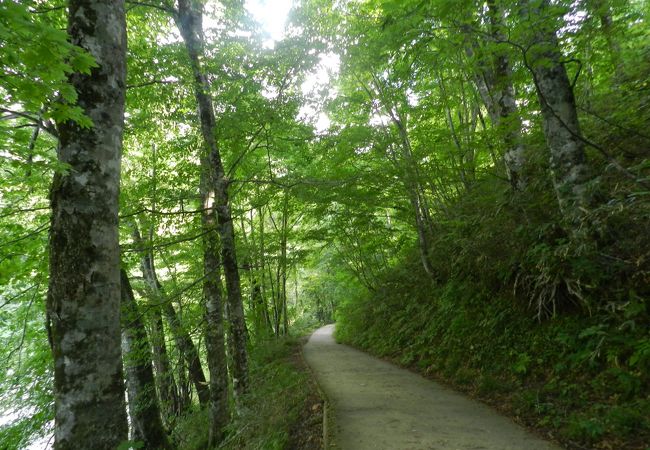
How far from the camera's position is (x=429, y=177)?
29.7 ft

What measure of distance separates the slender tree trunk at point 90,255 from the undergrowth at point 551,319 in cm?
456

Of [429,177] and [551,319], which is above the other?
[429,177]

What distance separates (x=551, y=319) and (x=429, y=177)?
460 centimetres

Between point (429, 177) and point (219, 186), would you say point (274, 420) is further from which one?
point (429, 177)

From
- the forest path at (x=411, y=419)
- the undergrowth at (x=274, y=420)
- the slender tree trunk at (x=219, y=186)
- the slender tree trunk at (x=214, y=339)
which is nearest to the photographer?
the forest path at (x=411, y=419)

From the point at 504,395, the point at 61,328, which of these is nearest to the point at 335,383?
the point at 504,395

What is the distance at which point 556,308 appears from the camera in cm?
531

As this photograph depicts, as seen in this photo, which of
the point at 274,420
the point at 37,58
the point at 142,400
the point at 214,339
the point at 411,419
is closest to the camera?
the point at 37,58

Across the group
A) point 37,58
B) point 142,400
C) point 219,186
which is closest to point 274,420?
point 142,400

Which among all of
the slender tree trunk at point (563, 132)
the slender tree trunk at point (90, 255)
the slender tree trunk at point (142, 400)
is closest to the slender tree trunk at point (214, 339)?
the slender tree trunk at point (142, 400)

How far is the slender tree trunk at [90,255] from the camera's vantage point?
7.69ft

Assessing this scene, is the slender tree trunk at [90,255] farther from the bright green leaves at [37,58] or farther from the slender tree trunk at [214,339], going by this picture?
the slender tree trunk at [214,339]

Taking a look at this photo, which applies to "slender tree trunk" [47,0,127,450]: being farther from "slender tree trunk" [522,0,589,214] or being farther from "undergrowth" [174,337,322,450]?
"slender tree trunk" [522,0,589,214]

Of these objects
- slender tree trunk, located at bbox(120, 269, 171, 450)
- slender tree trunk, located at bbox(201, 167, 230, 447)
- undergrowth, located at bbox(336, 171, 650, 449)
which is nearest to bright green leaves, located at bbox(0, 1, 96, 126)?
slender tree trunk, located at bbox(201, 167, 230, 447)
